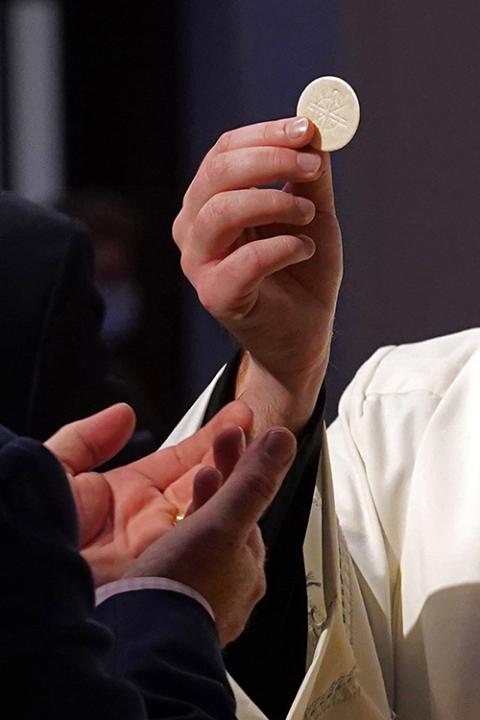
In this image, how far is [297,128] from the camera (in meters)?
0.82

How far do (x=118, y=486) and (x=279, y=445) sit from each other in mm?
124

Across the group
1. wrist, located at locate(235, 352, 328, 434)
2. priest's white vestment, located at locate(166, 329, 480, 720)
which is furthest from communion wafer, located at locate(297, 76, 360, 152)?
priest's white vestment, located at locate(166, 329, 480, 720)

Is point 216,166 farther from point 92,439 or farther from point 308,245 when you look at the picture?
point 92,439

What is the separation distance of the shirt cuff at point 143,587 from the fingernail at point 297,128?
281mm

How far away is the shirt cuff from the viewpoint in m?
0.64

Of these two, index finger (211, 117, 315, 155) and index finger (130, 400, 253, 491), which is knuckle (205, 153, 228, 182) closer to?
index finger (211, 117, 315, 155)

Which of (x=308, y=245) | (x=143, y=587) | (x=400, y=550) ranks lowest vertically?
(x=400, y=550)

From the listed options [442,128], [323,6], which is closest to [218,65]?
[323,6]

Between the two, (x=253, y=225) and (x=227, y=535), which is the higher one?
(x=253, y=225)

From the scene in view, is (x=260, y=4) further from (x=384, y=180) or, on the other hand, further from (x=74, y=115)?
(x=384, y=180)

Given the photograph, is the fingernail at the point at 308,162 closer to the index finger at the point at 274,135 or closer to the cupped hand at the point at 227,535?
the index finger at the point at 274,135

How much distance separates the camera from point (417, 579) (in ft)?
3.70

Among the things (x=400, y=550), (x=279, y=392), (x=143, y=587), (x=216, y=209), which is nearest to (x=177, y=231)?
(x=216, y=209)

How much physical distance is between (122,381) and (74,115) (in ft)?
0.48
